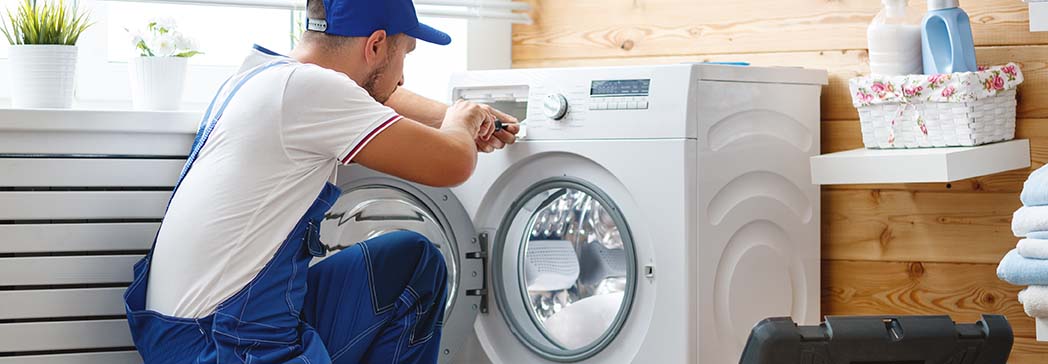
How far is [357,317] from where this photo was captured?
6.85ft

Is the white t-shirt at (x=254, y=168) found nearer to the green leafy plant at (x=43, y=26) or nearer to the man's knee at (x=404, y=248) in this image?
the man's knee at (x=404, y=248)

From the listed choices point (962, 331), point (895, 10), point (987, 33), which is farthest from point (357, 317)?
point (987, 33)

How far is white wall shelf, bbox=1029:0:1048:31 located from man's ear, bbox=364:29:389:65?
1123mm

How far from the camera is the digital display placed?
2.28 m

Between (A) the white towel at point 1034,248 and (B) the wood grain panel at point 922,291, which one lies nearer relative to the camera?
(A) the white towel at point 1034,248

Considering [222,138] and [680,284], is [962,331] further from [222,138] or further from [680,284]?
[222,138]

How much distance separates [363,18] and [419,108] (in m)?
0.42

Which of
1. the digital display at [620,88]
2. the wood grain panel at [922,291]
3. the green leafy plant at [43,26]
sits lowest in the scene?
the wood grain panel at [922,291]

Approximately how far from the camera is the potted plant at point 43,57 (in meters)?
2.19

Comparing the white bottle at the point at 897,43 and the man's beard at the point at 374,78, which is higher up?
the white bottle at the point at 897,43

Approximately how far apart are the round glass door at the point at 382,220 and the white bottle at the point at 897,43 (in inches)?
37.8

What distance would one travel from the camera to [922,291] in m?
2.54

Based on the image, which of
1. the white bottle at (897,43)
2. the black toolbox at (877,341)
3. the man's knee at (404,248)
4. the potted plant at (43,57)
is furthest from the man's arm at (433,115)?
the black toolbox at (877,341)

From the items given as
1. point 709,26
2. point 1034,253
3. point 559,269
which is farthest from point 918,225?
point 559,269
